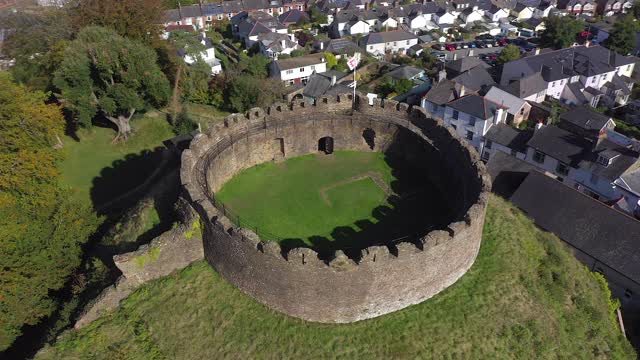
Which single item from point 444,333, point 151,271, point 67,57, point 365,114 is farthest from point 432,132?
point 67,57

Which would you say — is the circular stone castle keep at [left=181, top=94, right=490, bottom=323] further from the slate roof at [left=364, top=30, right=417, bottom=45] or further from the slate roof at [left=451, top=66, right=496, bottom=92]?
the slate roof at [left=364, top=30, right=417, bottom=45]

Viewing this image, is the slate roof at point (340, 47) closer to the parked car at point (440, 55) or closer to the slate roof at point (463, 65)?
the parked car at point (440, 55)

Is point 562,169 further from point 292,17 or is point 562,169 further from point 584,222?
point 292,17

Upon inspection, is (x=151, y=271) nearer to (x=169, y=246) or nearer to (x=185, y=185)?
(x=169, y=246)

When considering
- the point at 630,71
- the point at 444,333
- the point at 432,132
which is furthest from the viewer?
the point at 630,71

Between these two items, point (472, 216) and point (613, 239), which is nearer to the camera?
point (472, 216)

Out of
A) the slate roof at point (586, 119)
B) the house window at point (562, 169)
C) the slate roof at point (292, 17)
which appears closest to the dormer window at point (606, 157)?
the house window at point (562, 169)

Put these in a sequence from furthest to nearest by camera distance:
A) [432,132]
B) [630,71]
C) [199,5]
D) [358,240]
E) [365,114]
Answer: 1. [199,5]
2. [630,71]
3. [365,114]
4. [432,132]
5. [358,240]
